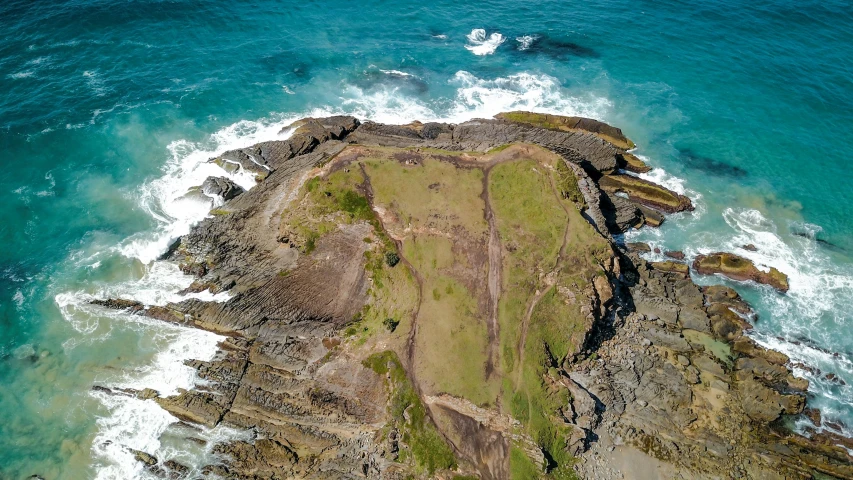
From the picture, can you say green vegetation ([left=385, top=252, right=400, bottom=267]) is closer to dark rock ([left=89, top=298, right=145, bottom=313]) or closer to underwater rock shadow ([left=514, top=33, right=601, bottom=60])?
dark rock ([left=89, top=298, right=145, bottom=313])

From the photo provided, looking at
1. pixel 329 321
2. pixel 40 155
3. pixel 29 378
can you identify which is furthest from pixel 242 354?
pixel 40 155

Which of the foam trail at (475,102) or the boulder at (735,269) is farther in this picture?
the foam trail at (475,102)

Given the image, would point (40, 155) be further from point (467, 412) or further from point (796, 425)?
point (796, 425)

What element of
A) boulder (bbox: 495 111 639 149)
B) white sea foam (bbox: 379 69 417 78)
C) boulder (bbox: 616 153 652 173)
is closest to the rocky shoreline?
boulder (bbox: 616 153 652 173)

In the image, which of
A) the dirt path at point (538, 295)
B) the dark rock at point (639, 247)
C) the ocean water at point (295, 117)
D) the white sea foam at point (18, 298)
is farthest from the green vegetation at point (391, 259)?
the white sea foam at point (18, 298)

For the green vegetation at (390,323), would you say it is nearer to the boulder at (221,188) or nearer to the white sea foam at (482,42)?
the boulder at (221,188)

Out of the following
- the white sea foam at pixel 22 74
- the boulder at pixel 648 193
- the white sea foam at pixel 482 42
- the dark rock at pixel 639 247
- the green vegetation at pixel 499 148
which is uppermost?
the white sea foam at pixel 482 42

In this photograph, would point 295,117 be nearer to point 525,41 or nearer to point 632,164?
point 525,41
